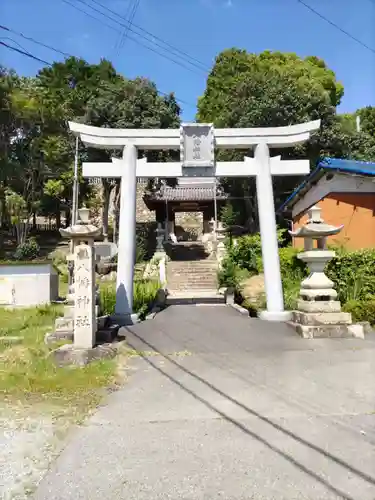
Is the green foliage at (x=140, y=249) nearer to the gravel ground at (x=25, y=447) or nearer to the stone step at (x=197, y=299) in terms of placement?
the stone step at (x=197, y=299)

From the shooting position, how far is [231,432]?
171 inches

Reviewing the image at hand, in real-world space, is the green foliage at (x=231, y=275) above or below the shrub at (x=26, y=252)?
below

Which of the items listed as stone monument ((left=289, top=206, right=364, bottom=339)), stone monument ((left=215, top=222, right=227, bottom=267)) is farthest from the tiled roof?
stone monument ((left=289, top=206, right=364, bottom=339))

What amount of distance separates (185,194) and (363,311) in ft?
79.5

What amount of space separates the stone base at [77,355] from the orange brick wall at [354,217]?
11.6 metres

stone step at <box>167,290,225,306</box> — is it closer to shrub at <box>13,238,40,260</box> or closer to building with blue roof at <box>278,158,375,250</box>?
building with blue roof at <box>278,158,375,250</box>

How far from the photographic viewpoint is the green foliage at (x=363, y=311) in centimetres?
996

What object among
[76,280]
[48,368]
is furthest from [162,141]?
[48,368]

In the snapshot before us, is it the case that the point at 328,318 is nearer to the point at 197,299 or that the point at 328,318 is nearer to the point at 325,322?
the point at 325,322

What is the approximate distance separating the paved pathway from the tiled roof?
79.4 ft

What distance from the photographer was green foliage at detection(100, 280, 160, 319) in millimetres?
12102

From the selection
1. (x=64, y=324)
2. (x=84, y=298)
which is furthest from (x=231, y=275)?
(x=84, y=298)

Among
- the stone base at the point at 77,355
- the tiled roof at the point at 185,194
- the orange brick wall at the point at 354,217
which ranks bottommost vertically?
the stone base at the point at 77,355

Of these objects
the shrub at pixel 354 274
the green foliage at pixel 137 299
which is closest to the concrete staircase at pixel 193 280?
the green foliage at pixel 137 299
